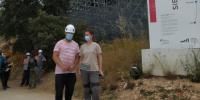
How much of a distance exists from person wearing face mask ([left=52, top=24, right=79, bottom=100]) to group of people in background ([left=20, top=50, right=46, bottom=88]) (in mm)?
11114

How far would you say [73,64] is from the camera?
9930mm

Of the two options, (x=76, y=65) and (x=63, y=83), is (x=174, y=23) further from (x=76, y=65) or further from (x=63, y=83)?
(x=63, y=83)

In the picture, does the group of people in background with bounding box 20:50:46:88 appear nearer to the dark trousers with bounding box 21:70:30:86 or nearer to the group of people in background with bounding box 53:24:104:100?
the dark trousers with bounding box 21:70:30:86

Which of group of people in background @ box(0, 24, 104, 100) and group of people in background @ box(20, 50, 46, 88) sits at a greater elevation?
group of people in background @ box(0, 24, 104, 100)

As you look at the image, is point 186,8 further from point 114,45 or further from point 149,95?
point 114,45

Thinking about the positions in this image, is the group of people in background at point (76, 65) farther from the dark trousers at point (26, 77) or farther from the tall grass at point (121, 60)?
the dark trousers at point (26, 77)

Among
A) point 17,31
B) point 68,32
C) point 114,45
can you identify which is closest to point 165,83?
point 68,32

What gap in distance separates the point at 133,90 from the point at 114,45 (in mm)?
5491

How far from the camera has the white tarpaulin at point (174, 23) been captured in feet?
42.0

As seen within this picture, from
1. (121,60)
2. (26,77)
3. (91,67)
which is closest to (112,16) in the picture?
(26,77)

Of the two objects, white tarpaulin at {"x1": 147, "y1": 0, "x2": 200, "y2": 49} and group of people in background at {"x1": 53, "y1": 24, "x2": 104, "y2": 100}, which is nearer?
group of people in background at {"x1": 53, "y1": 24, "x2": 104, "y2": 100}

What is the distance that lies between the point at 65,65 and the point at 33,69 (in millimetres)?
13011

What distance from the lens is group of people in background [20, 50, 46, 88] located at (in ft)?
69.6

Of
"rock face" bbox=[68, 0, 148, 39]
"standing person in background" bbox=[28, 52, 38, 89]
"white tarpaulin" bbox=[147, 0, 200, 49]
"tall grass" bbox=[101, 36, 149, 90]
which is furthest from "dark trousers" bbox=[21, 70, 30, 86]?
"white tarpaulin" bbox=[147, 0, 200, 49]
